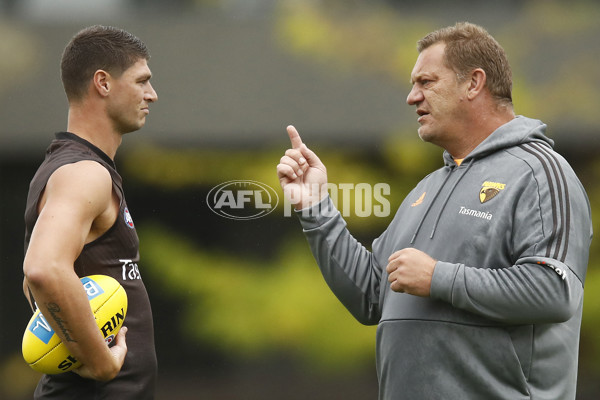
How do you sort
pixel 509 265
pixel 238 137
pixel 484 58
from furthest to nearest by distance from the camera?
1. pixel 238 137
2. pixel 484 58
3. pixel 509 265

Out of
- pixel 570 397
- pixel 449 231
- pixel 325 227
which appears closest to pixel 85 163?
pixel 325 227

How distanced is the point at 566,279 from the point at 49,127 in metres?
4.13

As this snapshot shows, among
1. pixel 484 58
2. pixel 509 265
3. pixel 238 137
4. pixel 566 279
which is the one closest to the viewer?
pixel 566 279

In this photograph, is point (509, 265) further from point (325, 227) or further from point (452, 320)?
point (325, 227)

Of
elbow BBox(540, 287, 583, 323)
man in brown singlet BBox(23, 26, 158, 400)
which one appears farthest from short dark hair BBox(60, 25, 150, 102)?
elbow BBox(540, 287, 583, 323)

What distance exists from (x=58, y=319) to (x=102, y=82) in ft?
2.82

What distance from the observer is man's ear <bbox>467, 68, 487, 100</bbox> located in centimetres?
264

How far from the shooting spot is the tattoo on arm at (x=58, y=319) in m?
2.20

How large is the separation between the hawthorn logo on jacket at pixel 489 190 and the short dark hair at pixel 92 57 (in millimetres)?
1268

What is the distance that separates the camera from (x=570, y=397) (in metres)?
2.41

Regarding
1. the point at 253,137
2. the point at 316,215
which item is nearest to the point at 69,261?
the point at 316,215

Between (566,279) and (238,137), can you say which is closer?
(566,279)

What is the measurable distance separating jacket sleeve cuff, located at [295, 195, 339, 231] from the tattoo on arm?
0.93 metres

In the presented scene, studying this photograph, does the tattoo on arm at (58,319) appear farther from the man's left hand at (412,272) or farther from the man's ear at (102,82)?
the man's left hand at (412,272)
